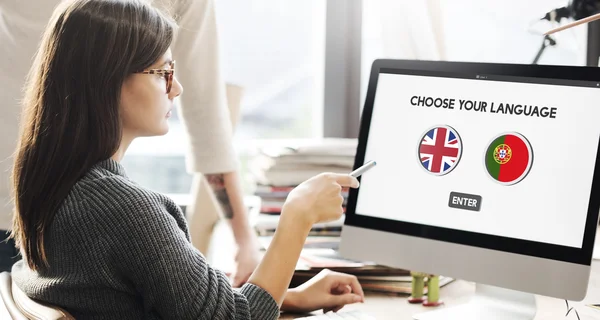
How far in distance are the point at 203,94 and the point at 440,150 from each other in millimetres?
572

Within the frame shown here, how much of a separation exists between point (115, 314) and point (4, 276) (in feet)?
0.81

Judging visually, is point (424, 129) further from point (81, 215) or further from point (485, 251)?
point (81, 215)

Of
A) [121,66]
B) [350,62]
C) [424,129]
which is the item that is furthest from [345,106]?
[121,66]

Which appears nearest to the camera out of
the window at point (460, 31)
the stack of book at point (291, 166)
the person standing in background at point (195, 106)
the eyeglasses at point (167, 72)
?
the eyeglasses at point (167, 72)

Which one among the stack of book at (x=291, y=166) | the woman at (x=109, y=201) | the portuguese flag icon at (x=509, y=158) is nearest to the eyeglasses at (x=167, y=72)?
the woman at (x=109, y=201)

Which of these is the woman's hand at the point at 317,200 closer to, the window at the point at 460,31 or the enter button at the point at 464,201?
the enter button at the point at 464,201

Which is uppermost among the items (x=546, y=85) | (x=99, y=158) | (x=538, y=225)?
(x=546, y=85)

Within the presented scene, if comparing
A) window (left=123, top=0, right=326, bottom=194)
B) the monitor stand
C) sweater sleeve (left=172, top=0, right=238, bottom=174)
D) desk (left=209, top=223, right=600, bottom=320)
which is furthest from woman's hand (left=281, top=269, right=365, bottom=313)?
window (left=123, top=0, right=326, bottom=194)

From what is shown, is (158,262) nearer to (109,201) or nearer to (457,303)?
(109,201)

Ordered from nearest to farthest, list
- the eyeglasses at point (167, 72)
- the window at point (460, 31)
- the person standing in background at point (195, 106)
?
the eyeglasses at point (167, 72)
the person standing in background at point (195, 106)
the window at point (460, 31)

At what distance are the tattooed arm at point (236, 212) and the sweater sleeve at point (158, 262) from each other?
56cm

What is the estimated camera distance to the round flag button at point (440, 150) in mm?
1238

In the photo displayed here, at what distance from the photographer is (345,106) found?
7.69 feet

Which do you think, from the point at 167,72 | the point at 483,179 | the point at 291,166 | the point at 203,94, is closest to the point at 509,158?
the point at 483,179
